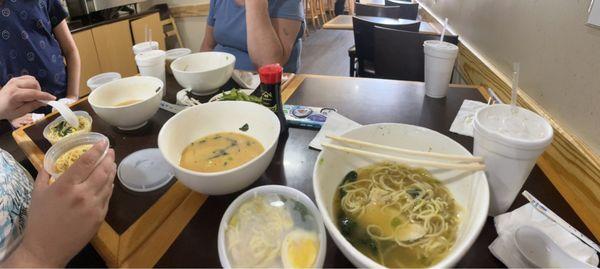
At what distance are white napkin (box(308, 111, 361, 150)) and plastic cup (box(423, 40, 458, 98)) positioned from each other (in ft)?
1.40

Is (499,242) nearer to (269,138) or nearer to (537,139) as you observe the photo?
(537,139)

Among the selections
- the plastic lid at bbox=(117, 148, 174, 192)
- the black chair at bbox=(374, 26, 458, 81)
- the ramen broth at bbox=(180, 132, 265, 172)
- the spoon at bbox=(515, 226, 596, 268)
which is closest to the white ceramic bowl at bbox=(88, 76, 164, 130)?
the plastic lid at bbox=(117, 148, 174, 192)

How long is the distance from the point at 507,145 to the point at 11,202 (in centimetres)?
115

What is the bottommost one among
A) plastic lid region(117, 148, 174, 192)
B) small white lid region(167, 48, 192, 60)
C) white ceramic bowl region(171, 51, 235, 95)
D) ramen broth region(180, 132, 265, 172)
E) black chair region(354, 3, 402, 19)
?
plastic lid region(117, 148, 174, 192)

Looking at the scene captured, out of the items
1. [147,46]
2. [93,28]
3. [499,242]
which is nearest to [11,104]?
[147,46]

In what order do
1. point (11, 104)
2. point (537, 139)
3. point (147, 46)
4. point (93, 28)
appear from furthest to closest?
point (93, 28), point (147, 46), point (11, 104), point (537, 139)

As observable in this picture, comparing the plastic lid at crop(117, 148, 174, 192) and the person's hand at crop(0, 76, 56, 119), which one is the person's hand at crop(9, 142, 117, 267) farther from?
the person's hand at crop(0, 76, 56, 119)

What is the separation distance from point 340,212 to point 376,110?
616mm

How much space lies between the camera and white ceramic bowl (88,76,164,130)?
0.99 meters

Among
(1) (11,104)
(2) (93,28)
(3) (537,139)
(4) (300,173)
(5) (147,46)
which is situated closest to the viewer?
(3) (537,139)

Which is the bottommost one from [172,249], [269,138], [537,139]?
[172,249]

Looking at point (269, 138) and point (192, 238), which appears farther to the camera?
point (269, 138)

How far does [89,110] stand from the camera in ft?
4.04

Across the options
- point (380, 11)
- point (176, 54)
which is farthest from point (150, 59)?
point (380, 11)
